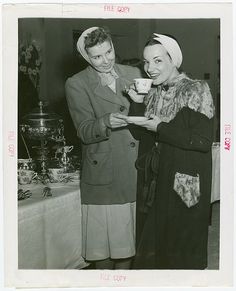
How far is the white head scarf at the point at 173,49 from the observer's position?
164 centimetres

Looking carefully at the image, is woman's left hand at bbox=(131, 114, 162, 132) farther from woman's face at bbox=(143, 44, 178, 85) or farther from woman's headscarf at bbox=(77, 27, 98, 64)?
woman's headscarf at bbox=(77, 27, 98, 64)

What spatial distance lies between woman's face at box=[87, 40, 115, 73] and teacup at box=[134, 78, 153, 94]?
0.11 metres

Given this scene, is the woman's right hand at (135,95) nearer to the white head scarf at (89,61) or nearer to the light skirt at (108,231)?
the white head scarf at (89,61)

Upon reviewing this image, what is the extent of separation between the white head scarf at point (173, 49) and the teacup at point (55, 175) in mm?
565

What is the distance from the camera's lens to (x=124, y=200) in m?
1.69

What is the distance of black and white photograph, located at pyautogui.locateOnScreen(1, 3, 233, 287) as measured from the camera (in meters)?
1.64

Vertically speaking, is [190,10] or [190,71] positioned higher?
[190,10]

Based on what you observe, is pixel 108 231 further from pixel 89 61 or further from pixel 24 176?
pixel 89 61

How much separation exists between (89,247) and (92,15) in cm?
81

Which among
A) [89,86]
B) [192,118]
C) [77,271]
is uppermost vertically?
[89,86]

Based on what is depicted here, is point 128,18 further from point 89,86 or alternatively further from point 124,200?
point 124,200

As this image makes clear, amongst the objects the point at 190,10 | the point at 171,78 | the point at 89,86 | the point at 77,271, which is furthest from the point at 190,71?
the point at 77,271

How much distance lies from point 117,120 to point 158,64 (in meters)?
0.23

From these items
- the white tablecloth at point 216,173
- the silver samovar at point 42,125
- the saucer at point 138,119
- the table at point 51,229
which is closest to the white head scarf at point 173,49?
the saucer at point 138,119
